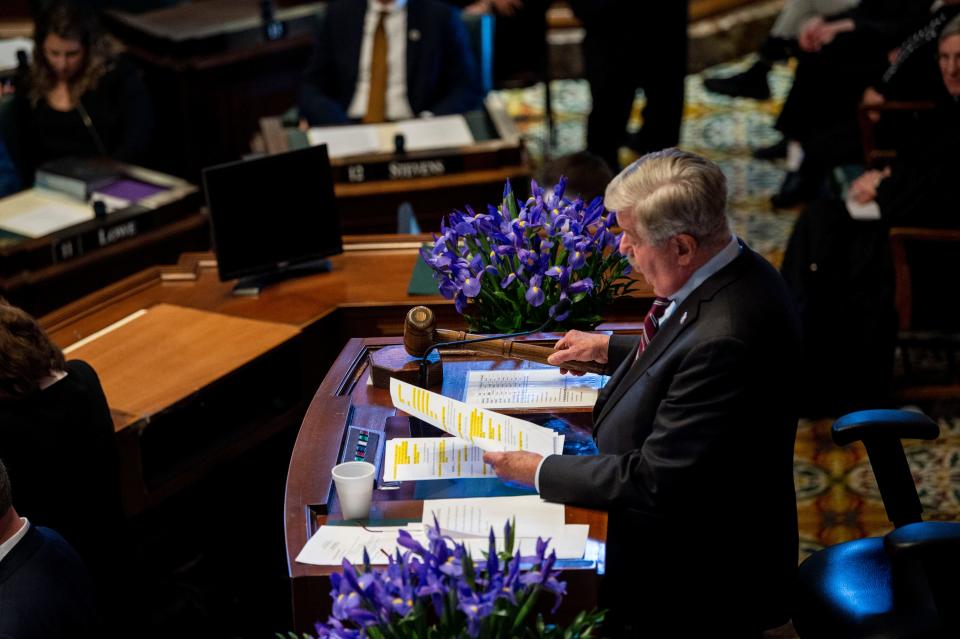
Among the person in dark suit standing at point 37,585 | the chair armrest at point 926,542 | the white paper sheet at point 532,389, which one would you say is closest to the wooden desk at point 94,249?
the person in dark suit standing at point 37,585

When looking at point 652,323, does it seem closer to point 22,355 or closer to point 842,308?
point 22,355

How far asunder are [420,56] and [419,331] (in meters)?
3.02

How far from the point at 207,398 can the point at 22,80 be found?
105 inches

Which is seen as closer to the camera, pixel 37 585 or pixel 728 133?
pixel 37 585

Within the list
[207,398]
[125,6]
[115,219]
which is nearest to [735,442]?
[207,398]

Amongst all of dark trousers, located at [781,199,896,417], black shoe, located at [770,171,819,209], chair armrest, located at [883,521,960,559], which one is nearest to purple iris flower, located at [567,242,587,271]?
chair armrest, located at [883,521,960,559]

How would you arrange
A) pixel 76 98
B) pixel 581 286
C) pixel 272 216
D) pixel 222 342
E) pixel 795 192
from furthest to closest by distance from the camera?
pixel 795 192, pixel 76 98, pixel 272 216, pixel 222 342, pixel 581 286

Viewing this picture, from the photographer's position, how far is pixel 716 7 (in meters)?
8.43

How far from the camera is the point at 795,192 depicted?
614 centimetres

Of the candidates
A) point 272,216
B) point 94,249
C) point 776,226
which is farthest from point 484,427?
point 776,226

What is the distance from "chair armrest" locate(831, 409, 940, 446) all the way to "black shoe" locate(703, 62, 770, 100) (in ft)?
14.2

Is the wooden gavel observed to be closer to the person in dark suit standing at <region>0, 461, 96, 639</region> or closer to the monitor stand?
the person in dark suit standing at <region>0, 461, 96, 639</region>

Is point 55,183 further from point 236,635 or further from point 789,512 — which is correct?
point 789,512

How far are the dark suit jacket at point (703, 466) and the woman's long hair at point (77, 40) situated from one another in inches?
142
